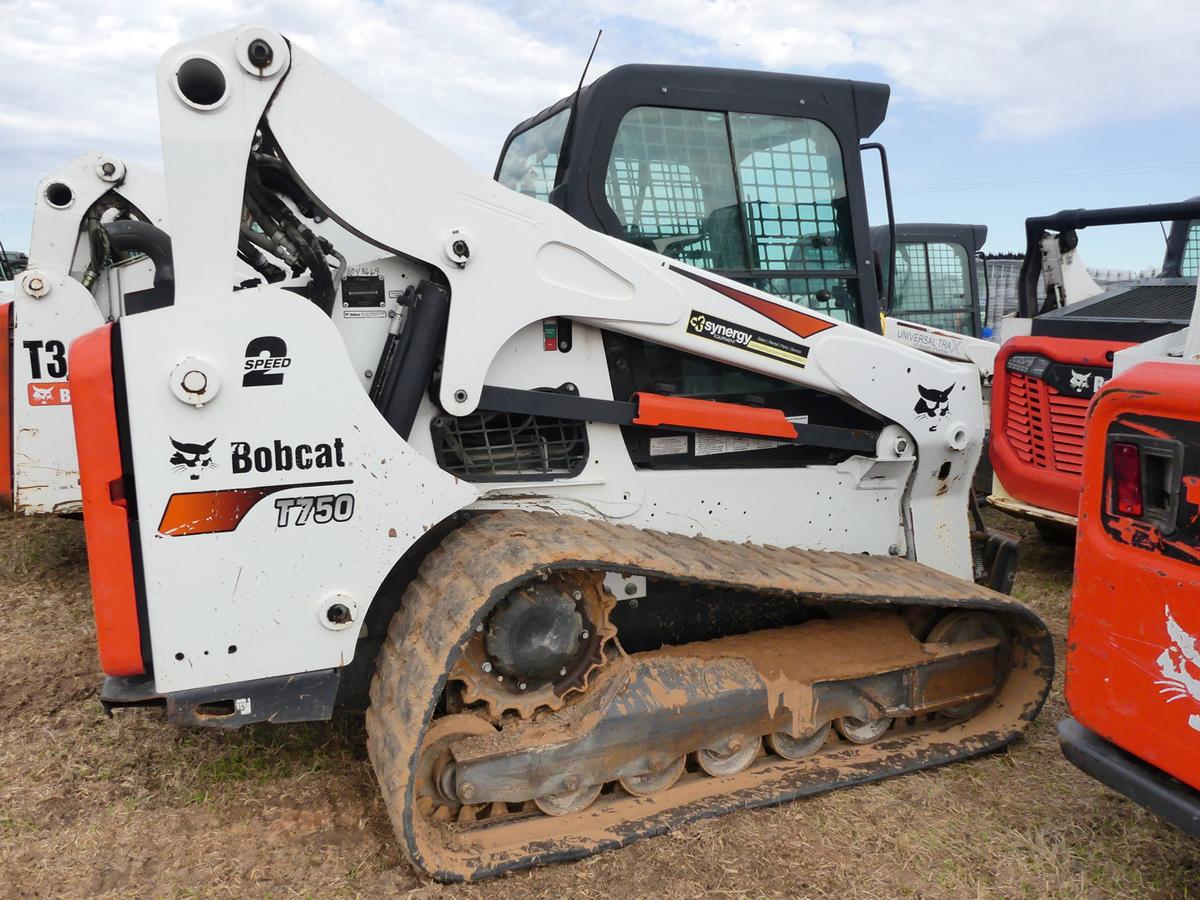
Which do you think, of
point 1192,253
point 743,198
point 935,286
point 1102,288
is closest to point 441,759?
point 743,198

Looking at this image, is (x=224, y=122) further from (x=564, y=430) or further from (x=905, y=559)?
(x=905, y=559)

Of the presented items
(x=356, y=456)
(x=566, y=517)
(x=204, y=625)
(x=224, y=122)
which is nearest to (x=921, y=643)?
(x=566, y=517)

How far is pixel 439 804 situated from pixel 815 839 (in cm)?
118

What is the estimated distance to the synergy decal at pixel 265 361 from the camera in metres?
2.69

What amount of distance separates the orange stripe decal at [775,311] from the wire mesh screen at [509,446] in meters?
0.65

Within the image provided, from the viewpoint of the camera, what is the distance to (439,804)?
3.03 metres

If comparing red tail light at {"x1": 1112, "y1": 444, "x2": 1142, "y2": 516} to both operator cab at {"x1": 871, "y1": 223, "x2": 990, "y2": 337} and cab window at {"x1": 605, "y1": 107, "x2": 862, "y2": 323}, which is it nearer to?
cab window at {"x1": 605, "y1": 107, "x2": 862, "y2": 323}

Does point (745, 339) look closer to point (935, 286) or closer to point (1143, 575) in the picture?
point (1143, 575)

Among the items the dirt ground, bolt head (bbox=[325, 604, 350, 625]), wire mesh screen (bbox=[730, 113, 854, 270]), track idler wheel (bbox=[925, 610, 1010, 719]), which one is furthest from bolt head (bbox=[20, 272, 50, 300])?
track idler wheel (bbox=[925, 610, 1010, 719])

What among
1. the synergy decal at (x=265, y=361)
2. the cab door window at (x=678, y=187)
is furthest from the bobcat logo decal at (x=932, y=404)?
the synergy decal at (x=265, y=361)

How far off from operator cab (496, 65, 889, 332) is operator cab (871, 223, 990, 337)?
21.5ft

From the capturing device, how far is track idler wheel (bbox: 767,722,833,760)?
11.4 feet

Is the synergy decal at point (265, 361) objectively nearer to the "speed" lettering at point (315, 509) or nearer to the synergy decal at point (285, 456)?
the synergy decal at point (285, 456)

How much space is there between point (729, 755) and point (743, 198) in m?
2.03
